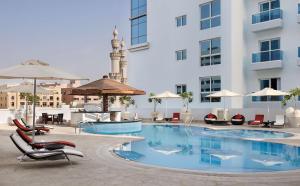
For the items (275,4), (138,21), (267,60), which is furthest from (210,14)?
(138,21)

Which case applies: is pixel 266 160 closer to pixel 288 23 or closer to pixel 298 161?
pixel 298 161

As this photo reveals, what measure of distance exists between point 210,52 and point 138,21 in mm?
12757

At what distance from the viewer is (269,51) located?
28859 millimetres

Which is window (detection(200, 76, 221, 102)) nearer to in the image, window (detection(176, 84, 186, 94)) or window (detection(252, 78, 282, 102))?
window (detection(176, 84, 186, 94))

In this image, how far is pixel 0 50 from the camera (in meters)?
31.7

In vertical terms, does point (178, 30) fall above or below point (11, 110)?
above

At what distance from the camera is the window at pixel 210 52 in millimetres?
31266

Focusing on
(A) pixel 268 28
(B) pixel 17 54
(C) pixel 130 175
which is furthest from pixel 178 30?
(C) pixel 130 175

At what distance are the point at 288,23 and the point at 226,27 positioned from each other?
4974mm

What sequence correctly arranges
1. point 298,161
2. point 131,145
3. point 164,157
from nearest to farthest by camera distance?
point 298,161
point 164,157
point 131,145

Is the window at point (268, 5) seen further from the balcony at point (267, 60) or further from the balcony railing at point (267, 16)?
the balcony at point (267, 60)

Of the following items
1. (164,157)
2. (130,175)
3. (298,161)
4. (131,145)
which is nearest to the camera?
(130,175)

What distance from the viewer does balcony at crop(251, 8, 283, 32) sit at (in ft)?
92.4

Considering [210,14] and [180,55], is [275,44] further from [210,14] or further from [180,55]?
[180,55]
